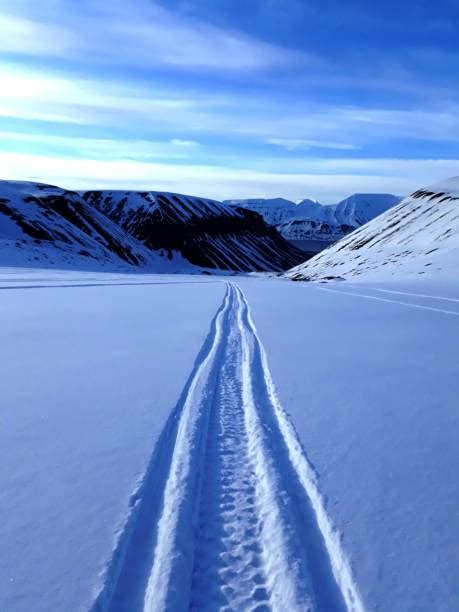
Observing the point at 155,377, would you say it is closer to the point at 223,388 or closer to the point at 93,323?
the point at 223,388

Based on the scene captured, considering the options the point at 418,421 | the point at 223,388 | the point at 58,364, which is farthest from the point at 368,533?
the point at 58,364

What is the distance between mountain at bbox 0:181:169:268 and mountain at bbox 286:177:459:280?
39179mm

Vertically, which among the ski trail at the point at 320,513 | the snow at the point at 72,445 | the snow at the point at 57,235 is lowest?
the snow at the point at 72,445

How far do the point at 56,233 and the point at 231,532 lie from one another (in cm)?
9782

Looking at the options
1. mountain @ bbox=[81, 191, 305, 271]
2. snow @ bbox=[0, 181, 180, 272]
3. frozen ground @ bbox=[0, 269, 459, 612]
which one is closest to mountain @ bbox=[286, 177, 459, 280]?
frozen ground @ bbox=[0, 269, 459, 612]

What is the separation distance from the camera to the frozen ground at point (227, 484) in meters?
2.36

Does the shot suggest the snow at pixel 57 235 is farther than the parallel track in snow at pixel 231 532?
Yes

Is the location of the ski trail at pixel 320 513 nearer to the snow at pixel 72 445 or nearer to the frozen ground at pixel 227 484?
the frozen ground at pixel 227 484

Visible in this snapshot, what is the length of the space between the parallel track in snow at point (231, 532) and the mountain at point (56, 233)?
2381 inches

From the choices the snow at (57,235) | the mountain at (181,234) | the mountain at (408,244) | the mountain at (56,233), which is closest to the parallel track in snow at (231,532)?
the mountain at (408,244)

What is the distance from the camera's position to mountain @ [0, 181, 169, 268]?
71188 mm

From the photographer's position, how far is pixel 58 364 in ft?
22.3

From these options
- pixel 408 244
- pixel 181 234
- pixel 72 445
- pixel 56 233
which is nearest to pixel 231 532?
pixel 72 445

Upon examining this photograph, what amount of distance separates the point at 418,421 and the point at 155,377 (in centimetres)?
326
